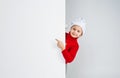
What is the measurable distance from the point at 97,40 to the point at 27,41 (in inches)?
27.7

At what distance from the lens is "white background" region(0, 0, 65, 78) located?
1106 millimetres

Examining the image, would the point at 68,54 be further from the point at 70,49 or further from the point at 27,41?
the point at 27,41

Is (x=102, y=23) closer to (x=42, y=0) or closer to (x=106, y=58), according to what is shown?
(x=106, y=58)

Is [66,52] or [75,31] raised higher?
[75,31]

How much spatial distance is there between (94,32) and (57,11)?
0.59 metres

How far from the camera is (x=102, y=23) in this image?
1.63 metres

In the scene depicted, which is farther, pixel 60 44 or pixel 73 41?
pixel 73 41

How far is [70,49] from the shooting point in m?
1.20

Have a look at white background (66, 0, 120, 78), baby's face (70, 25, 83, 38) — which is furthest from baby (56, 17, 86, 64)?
white background (66, 0, 120, 78)

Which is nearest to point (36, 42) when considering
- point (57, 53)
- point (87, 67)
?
point (57, 53)

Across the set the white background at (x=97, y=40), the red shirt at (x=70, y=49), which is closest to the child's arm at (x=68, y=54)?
the red shirt at (x=70, y=49)

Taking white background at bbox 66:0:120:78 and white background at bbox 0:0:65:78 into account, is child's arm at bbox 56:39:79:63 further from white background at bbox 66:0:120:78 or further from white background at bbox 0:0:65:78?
white background at bbox 66:0:120:78

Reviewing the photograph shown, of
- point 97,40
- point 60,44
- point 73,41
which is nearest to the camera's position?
point 60,44

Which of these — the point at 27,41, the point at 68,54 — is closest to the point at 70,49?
the point at 68,54
